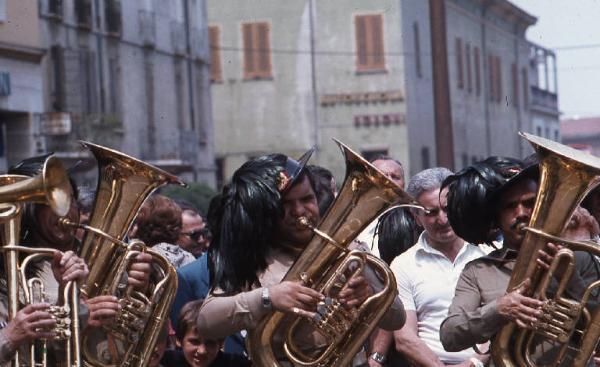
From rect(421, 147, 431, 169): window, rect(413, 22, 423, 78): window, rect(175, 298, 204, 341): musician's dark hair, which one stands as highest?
rect(413, 22, 423, 78): window

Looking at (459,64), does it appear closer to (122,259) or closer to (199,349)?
(199,349)

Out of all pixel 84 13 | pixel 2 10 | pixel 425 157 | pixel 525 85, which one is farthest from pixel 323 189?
pixel 525 85

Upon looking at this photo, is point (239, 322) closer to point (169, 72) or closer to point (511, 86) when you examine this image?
point (169, 72)

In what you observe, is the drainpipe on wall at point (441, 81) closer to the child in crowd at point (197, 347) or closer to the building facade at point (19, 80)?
the building facade at point (19, 80)

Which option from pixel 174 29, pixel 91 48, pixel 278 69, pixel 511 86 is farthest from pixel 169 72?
pixel 511 86

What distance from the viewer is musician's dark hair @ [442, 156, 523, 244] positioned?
6.43 m

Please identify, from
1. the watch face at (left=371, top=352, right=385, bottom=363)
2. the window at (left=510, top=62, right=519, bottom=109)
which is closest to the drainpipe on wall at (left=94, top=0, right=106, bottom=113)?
the watch face at (left=371, top=352, right=385, bottom=363)

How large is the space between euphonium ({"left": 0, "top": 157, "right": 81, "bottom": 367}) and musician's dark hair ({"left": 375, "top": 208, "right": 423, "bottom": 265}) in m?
2.71

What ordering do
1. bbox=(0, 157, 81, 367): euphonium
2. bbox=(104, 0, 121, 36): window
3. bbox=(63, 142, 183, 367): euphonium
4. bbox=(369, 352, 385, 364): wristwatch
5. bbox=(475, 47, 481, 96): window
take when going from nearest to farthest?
1. bbox=(0, 157, 81, 367): euphonium
2. bbox=(63, 142, 183, 367): euphonium
3. bbox=(369, 352, 385, 364): wristwatch
4. bbox=(104, 0, 121, 36): window
5. bbox=(475, 47, 481, 96): window

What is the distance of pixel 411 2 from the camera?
42.7 meters

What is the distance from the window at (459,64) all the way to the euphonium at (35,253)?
4015 centimetres

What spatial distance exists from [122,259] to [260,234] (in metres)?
0.52

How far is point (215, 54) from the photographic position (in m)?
44.6

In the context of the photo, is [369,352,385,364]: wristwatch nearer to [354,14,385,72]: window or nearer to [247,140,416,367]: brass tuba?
[247,140,416,367]: brass tuba
